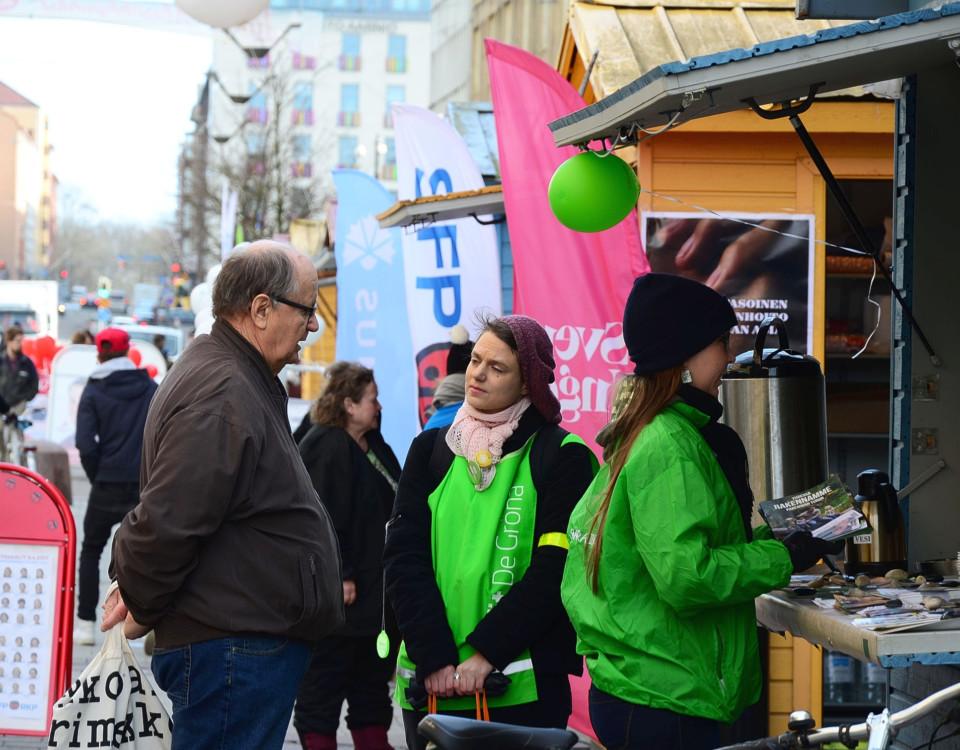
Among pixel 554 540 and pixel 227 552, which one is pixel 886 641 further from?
pixel 227 552

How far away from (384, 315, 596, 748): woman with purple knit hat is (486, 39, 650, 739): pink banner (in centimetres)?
195

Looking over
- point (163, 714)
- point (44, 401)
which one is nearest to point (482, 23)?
point (44, 401)

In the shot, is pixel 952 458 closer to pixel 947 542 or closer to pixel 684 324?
pixel 947 542

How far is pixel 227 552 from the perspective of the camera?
12.5 ft

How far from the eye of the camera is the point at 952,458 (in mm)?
5375

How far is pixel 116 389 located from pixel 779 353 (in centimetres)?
628

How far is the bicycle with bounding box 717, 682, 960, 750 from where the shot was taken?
2.63 m

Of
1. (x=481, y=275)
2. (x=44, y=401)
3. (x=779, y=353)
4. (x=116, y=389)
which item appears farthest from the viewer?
(x=44, y=401)

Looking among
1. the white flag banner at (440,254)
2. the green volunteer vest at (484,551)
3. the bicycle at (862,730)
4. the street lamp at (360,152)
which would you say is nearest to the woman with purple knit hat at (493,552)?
the green volunteer vest at (484,551)

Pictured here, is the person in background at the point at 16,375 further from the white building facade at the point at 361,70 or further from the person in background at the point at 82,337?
the white building facade at the point at 361,70

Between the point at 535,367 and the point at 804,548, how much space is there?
3.98ft

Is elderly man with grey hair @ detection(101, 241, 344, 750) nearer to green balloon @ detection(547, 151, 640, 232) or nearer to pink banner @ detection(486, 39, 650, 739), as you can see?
green balloon @ detection(547, 151, 640, 232)

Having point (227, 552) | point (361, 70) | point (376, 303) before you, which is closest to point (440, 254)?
point (376, 303)

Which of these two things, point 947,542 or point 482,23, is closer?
Answer: point 947,542
